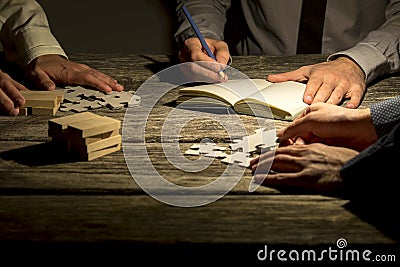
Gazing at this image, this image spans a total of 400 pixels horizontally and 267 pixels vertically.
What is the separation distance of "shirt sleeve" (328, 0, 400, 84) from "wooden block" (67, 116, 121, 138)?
1078mm

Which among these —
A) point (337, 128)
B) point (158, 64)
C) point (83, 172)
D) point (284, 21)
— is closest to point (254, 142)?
point (337, 128)

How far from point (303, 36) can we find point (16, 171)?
2137 mm

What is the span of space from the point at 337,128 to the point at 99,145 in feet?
1.89

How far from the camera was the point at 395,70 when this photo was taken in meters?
2.51

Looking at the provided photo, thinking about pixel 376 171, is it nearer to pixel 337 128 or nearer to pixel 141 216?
pixel 337 128

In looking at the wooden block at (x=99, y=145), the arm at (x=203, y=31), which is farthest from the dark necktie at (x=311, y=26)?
the wooden block at (x=99, y=145)

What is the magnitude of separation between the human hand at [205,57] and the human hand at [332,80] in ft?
0.63

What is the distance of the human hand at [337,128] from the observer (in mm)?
1595

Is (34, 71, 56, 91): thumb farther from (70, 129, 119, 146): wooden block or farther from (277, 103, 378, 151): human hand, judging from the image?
(277, 103, 378, 151): human hand

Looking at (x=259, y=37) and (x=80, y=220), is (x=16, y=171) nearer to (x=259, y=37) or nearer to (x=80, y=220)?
(x=80, y=220)

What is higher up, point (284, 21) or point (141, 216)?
point (284, 21)

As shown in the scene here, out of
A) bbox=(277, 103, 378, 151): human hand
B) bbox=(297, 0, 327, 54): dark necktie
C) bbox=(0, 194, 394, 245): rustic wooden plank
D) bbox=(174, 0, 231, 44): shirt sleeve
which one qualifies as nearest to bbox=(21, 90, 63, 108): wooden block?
bbox=(0, 194, 394, 245): rustic wooden plank

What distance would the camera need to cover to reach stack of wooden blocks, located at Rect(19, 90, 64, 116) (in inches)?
79.1

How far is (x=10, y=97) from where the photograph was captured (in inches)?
80.8
